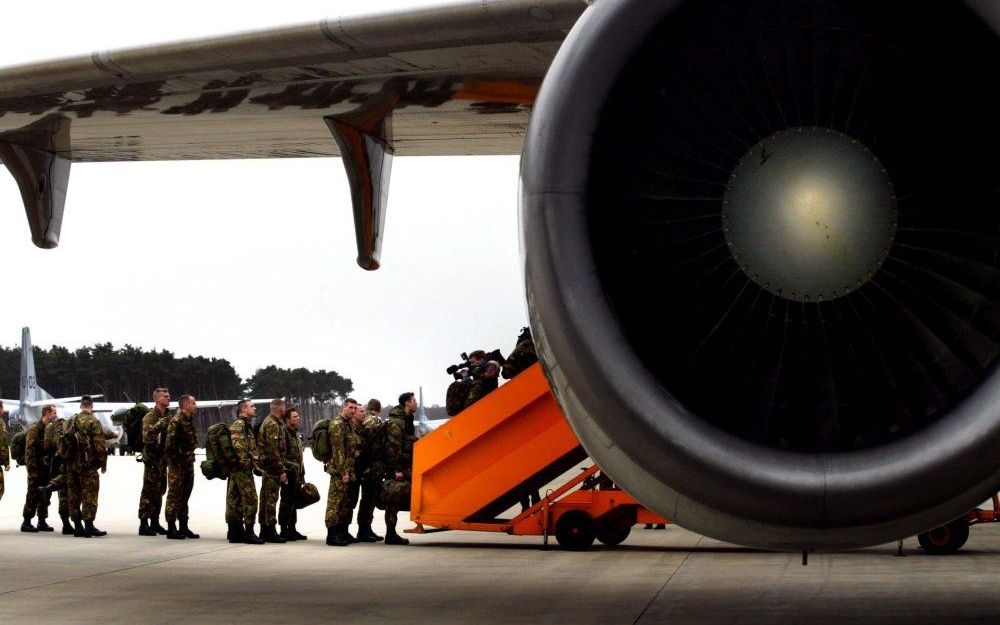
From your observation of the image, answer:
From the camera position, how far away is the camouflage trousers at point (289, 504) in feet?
45.1

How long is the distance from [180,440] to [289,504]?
1306 mm

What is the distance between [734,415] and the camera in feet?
13.6

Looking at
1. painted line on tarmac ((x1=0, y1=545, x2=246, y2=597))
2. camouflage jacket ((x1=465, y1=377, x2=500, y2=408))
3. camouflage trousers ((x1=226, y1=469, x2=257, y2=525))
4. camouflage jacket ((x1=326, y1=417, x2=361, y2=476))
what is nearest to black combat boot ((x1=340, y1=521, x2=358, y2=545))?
camouflage jacket ((x1=326, y1=417, x2=361, y2=476))

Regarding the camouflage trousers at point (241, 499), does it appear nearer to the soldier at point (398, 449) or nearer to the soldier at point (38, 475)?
the soldier at point (398, 449)

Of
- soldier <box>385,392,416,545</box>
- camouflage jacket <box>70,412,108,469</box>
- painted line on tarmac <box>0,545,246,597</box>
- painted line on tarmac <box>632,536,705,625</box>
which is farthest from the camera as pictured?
camouflage jacket <box>70,412,108,469</box>

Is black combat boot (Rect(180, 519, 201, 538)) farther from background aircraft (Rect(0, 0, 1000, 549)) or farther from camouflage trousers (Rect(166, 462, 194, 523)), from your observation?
background aircraft (Rect(0, 0, 1000, 549))

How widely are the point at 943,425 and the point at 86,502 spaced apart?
11974 mm

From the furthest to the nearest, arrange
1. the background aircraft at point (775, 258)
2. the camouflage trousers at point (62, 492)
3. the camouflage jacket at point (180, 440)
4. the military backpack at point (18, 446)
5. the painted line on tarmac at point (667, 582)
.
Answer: the military backpack at point (18, 446)
the camouflage trousers at point (62, 492)
the camouflage jacket at point (180, 440)
the painted line on tarmac at point (667, 582)
the background aircraft at point (775, 258)

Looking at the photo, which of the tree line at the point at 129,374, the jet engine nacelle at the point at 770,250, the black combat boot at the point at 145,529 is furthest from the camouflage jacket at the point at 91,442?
the tree line at the point at 129,374

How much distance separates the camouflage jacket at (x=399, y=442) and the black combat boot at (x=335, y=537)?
2.54 ft

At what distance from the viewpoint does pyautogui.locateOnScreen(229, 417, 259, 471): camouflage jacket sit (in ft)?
43.3

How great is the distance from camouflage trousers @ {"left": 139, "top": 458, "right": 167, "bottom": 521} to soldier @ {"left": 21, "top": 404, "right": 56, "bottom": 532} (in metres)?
1.53

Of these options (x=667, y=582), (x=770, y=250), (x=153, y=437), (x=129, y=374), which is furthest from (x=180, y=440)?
(x=129, y=374)

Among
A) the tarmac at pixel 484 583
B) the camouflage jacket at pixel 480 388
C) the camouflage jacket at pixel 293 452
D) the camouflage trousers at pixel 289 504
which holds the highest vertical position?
A: the camouflage jacket at pixel 480 388
